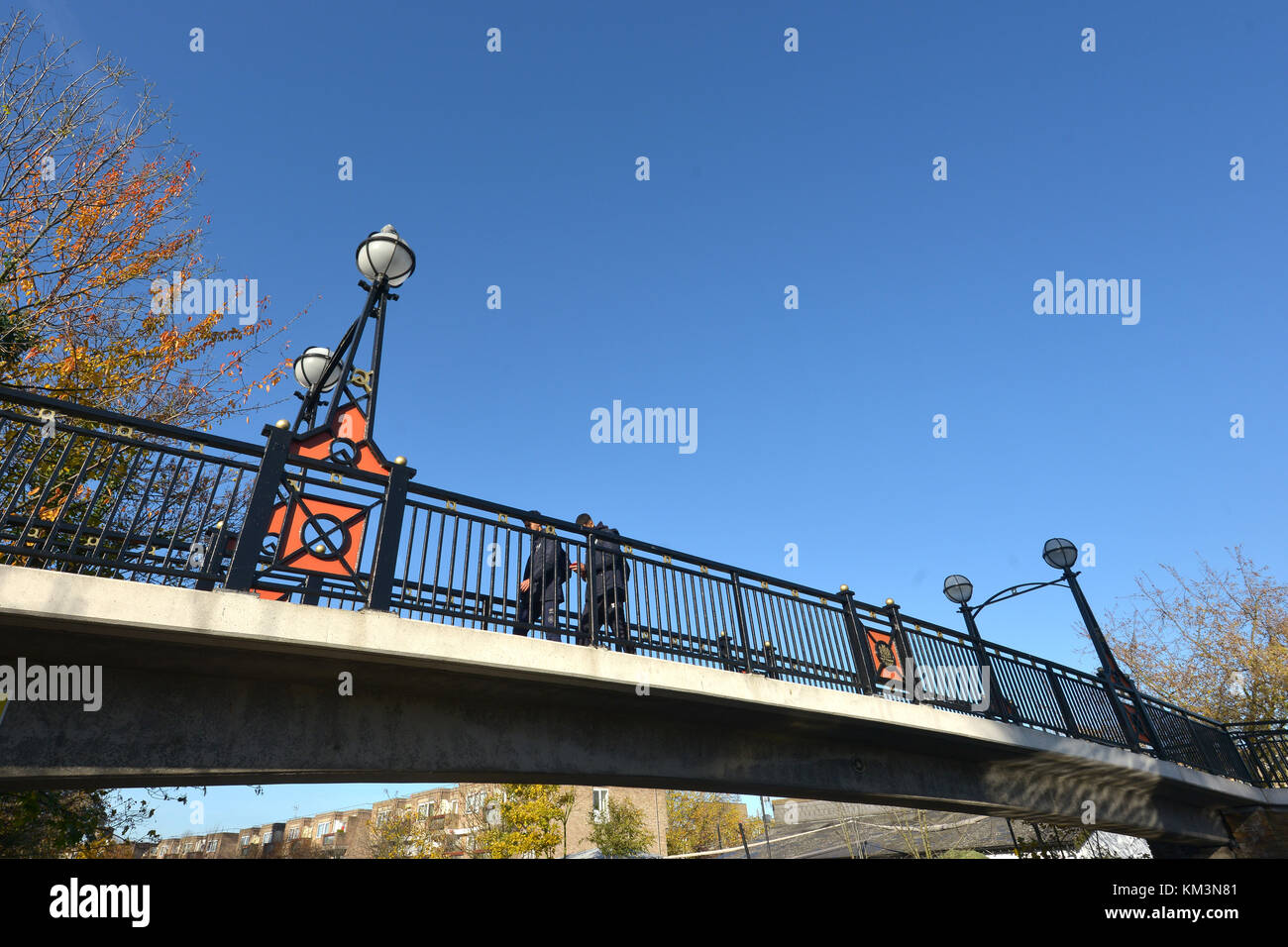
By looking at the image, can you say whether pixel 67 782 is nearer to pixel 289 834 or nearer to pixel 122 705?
pixel 122 705

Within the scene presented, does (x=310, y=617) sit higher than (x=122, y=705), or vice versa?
(x=310, y=617)

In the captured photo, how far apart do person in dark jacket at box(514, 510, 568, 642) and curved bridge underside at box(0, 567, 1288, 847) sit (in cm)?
62

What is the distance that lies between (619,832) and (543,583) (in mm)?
37705

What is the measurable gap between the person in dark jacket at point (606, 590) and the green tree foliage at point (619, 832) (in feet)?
118

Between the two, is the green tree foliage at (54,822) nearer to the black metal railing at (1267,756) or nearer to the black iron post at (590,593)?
the black iron post at (590,593)

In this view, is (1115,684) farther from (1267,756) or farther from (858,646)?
(858,646)

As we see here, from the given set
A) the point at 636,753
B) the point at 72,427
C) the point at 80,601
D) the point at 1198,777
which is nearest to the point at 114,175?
the point at 72,427

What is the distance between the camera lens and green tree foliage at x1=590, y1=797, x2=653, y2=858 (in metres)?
38.5

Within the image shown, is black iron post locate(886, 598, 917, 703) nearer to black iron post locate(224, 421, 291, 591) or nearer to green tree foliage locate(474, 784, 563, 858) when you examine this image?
black iron post locate(224, 421, 291, 591)

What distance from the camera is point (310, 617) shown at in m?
4.82

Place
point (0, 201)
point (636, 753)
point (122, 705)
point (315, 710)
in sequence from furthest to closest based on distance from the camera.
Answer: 1. point (0, 201)
2. point (636, 753)
3. point (315, 710)
4. point (122, 705)


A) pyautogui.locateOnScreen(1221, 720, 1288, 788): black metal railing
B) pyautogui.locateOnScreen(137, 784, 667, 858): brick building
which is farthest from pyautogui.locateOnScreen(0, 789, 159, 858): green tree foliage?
pyautogui.locateOnScreen(1221, 720, 1288, 788): black metal railing

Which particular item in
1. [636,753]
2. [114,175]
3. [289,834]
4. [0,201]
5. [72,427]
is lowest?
[289,834]
